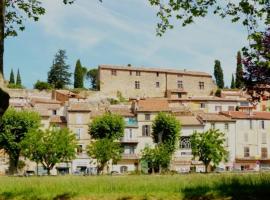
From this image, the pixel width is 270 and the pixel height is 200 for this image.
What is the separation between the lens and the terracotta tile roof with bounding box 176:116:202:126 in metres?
76.6

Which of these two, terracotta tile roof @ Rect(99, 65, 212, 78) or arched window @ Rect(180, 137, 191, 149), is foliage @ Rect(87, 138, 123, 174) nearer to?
arched window @ Rect(180, 137, 191, 149)

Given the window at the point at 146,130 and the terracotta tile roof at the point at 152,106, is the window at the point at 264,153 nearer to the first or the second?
the terracotta tile roof at the point at 152,106

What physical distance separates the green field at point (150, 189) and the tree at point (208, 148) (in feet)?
155

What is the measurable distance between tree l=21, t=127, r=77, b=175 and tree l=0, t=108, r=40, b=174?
0.90 meters

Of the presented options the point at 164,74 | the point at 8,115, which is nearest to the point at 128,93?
the point at 164,74

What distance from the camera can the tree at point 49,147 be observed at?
61.4m

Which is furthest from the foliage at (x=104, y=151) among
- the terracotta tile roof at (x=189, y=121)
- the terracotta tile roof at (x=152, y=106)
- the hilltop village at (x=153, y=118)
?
the terracotta tile roof at (x=189, y=121)

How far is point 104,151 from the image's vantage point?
64312mm

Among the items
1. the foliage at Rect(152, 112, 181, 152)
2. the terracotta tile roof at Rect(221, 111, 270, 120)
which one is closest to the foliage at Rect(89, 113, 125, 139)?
the foliage at Rect(152, 112, 181, 152)

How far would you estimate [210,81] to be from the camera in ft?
371

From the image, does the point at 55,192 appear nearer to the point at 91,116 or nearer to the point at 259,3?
the point at 259,3

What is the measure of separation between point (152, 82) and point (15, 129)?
51.3 meters

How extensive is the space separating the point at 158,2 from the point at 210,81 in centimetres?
10220

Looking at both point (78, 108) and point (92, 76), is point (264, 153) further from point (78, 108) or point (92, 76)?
point (92, 76)
